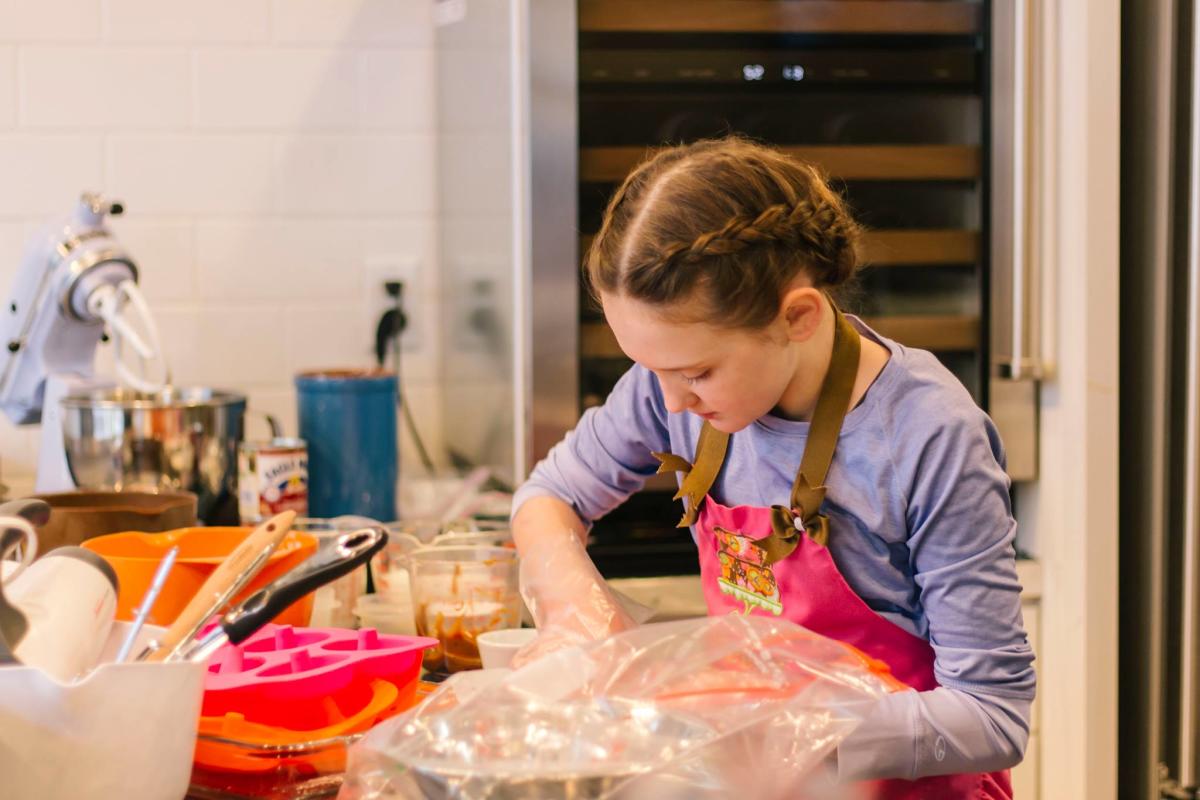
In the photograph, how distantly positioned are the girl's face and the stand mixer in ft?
2.71

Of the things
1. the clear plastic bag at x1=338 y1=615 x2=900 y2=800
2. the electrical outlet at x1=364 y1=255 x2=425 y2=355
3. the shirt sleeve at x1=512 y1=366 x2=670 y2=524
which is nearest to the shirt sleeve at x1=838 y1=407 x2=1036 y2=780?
the clear plastic bag at x1=338 y1=615 x2=900 y2=800

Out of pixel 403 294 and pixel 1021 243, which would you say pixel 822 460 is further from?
pixel 403 294

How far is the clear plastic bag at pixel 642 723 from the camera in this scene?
0.66 meters

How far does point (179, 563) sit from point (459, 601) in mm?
233

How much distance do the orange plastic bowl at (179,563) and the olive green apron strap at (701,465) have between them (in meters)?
0.36

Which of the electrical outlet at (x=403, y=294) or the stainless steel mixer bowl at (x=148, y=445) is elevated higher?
the electrical outlet at (x=403, y=294)

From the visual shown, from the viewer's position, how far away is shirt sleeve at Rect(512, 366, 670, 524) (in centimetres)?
129

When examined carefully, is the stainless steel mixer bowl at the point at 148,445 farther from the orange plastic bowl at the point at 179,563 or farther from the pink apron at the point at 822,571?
the pink apron at the point at 822,571

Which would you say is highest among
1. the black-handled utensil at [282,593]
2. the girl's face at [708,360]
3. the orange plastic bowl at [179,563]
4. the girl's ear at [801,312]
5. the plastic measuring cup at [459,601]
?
the girl's ear at [801,312]

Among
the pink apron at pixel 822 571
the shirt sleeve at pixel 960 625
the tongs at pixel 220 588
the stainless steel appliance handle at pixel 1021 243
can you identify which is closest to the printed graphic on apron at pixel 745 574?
the pink apron at pixel 822 571

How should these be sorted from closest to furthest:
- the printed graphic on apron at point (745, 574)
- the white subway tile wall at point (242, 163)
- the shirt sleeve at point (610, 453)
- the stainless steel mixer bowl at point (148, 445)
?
1. the printed graphic on apron at point (745, 574)
2. the shirt sleeve at point (610, 453)
3. the stainless steel mixer bowl at point (148, 445)
4. the white subway tile wall at point (242, 163)

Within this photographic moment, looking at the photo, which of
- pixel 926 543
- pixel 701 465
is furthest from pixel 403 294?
pixel 926 543

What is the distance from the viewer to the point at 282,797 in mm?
773

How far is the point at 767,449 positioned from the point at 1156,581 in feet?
2.79
